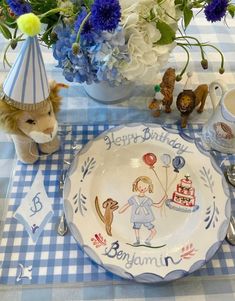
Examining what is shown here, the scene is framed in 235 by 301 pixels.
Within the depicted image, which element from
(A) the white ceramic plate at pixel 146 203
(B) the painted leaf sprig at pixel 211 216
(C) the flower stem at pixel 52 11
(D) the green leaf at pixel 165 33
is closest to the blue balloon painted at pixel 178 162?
(A) the white ceramic plate at pixel 146 203

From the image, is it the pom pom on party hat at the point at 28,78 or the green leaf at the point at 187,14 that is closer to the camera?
the pom pom on party hat at the point at 28,78

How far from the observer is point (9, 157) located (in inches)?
26.3

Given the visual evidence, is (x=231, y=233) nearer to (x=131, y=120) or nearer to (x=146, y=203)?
(x=146, y=203)

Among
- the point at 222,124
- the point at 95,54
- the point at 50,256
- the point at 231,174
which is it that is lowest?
the point at 50,256

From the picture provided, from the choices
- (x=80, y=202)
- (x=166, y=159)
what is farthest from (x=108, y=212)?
(x=166, y=159)

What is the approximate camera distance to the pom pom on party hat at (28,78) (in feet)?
1.44

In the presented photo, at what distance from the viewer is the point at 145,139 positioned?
666mm

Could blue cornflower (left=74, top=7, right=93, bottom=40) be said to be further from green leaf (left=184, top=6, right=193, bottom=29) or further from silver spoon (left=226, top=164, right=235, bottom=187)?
silver spoon (left=226, top=164, right=235, bottom=187)

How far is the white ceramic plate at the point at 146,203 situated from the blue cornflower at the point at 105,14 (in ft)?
0.79

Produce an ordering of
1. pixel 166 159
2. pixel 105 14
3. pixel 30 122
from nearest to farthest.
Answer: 1. pixel 105 14
2. pixel 30 122
3. pixel 166 159

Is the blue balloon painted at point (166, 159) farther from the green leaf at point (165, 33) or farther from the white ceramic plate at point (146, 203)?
the green leaf at point (165, 33)

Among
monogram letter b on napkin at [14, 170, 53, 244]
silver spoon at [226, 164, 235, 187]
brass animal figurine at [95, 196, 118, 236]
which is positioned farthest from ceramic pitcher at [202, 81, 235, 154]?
monogram letter b on napkin at [14, 170, 53, 244]

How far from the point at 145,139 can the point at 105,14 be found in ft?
0.93

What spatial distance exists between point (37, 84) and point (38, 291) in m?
0.33
